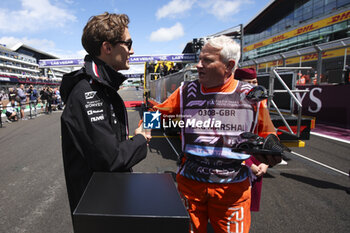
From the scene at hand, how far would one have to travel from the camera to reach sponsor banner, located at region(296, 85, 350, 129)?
8711 mm

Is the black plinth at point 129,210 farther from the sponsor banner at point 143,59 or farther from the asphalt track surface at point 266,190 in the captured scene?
the sponsor banner at point 143,59

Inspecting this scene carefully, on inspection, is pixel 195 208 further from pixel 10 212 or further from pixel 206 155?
pixel 10 212

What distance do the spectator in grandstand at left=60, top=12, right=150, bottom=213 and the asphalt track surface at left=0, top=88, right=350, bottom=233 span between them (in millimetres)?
1966

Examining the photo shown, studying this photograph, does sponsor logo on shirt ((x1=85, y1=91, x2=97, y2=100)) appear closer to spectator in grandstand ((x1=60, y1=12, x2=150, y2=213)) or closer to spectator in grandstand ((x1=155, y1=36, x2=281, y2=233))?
spectator in grandstand ((x1=60, y1=12, x2=150, y2=213))

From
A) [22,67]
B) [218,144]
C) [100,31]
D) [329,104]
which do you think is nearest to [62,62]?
[329,104]

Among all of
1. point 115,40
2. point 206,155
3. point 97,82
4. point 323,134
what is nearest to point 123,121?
point 97,82

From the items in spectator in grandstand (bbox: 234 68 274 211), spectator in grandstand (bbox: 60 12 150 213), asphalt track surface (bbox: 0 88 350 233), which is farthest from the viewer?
asphalt track surface (bbox: 0 88 350 233)

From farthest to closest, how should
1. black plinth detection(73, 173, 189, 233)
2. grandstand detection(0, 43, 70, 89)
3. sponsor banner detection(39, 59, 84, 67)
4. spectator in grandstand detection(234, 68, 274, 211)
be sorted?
1. grandstand detection(0, 43, 70, 89)
2. sponsor banner detection(39, 59, 84, 67)
3. spectator in grandstand detection(234, 68, 274, 211)
4. black plinth detection(73, 173, 189, 233)

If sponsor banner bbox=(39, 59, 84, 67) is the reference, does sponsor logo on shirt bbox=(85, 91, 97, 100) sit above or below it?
below

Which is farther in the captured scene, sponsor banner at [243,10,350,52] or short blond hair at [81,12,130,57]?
sponsor banner at [243,10,350,52]

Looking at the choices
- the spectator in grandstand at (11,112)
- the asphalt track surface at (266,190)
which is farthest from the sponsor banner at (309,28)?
the spectator in grandstand at (11,112)

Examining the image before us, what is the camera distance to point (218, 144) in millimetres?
1517

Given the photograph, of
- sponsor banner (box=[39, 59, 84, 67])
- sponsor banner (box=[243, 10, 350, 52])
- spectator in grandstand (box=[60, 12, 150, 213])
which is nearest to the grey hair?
spectator in grandstand (box=[60, 12, 150, 213])

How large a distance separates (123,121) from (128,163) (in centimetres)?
31
